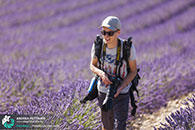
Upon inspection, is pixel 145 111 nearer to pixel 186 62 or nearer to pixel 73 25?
pixel 186 62

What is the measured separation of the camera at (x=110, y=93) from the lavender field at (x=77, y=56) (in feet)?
1.51

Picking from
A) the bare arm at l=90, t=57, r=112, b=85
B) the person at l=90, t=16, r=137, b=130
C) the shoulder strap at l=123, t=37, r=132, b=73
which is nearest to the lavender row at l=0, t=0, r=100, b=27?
the bare arm at l=90, t=57, r=112, b=85

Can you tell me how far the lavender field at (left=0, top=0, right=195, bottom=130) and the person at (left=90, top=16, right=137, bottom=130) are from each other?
33cm

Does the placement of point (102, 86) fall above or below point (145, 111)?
above

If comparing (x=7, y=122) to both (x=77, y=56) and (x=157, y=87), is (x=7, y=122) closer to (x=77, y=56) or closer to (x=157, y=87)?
(x=157, y=87)

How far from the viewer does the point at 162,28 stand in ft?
23.4

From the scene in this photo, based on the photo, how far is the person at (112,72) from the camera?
2.07 meters

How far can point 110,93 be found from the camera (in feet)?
6.79

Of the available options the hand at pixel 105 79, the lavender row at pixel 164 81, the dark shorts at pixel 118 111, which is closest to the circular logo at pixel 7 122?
the dark shorts at pixel 118 111

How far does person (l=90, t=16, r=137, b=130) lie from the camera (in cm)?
207

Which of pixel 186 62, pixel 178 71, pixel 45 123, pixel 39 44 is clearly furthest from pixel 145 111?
pixel 39 44

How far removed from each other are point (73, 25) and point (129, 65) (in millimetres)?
6544

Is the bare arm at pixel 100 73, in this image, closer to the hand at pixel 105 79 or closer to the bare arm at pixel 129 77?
the hand at pixel 105 79

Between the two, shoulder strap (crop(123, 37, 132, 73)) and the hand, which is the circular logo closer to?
the hand
